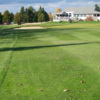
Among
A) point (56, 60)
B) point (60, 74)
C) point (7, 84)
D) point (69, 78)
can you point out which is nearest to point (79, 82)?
point (69, 78)

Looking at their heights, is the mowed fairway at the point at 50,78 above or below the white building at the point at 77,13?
below

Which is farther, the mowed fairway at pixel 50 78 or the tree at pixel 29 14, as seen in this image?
the tree at pixel 29 14

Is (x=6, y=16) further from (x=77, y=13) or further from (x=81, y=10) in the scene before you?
(x=81, y=10)

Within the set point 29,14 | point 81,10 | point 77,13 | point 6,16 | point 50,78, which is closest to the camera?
point 50,78

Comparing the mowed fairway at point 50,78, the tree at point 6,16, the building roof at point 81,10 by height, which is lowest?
the mowed fairway at point 50,78

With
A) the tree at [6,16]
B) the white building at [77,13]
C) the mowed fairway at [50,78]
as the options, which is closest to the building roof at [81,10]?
the white building at [77,13]

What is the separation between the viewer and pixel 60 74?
700 centimetres

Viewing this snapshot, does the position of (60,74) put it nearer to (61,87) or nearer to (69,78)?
(69,78)

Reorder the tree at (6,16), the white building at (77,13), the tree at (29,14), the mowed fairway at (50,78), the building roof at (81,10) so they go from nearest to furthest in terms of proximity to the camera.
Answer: the mowed fairway at (50,78) → the tree at (6,16) → the tree at (29,14) → the white building at (77,13) → the building roof at (81,10)

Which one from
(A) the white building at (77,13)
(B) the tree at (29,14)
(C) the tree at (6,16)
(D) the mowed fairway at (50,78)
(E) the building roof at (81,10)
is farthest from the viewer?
(E) the building roof at (81,10)

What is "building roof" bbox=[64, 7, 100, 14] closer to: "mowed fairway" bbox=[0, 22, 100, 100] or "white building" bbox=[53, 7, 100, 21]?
"white building" bbox=[53, 7, 100, 21]

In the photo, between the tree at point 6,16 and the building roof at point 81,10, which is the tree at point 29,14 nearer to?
the building roof at point 81,10

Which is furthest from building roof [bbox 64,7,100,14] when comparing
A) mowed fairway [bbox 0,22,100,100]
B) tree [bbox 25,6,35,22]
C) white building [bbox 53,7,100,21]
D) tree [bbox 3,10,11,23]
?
mowed fairway [bbox 0,22,100,100]

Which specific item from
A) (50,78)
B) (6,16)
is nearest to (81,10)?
(6,16)
